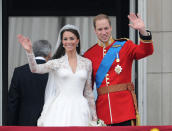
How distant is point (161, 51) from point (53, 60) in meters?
1.73

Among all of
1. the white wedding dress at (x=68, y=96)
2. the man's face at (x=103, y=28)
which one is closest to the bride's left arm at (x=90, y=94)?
the white wedding dress at (x=68, y=96)

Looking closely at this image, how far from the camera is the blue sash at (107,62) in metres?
5.34

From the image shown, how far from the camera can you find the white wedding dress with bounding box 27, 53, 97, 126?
513 centimetres

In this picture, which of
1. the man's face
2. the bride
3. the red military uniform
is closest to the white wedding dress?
the bride

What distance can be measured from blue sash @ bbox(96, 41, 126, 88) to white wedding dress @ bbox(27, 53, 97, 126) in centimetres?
10

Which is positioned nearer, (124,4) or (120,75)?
(120,75)

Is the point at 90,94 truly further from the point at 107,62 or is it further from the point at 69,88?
the point at 107,62

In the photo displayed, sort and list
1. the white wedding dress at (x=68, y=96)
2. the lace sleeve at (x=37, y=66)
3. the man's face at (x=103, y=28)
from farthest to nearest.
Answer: the man's face at (x=103, y=28) < the white wedding dress at (x=68, y=96) < the lace sleeve at (x=37, y=66)

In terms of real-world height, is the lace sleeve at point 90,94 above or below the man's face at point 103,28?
below

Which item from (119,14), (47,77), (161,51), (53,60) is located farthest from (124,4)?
(53,60)

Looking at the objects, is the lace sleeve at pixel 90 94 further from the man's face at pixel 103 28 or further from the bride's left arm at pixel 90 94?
the man's face at pixel 103 28

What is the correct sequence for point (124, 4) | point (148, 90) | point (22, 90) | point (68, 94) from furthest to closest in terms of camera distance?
1. point (124, 4)
2. point (148, 90)
3. point (22, 90)
4. point (68, 94)

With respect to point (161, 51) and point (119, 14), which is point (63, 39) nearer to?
point (161, 51)

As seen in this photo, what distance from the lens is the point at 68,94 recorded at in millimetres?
5215
